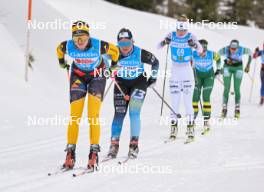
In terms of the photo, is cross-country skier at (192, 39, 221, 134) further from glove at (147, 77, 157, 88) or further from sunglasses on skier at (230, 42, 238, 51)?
glove at (147, 77, 157, 88)

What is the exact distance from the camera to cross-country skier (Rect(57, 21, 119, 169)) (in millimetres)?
7105

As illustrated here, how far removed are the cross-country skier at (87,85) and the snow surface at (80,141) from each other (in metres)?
0.44

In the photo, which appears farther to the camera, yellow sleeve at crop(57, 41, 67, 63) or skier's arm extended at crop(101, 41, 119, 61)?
yellow sleeve at crop(57, 41, 67, 63)

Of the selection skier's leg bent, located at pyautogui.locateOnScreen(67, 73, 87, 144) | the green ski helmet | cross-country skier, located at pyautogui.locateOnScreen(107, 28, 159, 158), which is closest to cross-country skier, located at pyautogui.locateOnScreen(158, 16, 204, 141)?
cross-country skier, located at pyautogui.locateOnScreen(107, 28, 159, 158)

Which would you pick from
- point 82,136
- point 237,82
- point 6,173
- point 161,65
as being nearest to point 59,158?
point 6,173

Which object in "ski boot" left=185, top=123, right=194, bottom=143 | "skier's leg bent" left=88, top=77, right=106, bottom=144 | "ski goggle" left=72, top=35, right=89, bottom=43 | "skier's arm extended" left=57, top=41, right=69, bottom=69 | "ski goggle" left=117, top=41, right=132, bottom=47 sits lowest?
"ski boot" left=185, top=123, right=194, bottom=143

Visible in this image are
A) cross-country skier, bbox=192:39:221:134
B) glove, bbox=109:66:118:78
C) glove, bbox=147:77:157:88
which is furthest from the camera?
cross-country skier, bbox=192:39:221:134

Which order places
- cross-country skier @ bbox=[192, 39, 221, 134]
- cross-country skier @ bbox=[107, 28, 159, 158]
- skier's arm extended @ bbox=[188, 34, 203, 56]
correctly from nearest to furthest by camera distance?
cross-country skier @ bbox=[107, 28, 159, 158]
skier's arm extended @ bbox=[188, 34, 203, 56]
cross-country skier @ bbox=[192, 39, 221, 134]

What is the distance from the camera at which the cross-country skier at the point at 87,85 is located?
280 inches

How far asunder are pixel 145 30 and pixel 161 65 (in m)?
3.42

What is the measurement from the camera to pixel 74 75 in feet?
23.9

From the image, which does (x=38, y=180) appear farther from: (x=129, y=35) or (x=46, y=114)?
(x=46, y=114)

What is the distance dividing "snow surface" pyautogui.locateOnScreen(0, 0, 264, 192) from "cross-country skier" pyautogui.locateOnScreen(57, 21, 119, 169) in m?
0.44

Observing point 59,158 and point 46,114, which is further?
point 46,114
